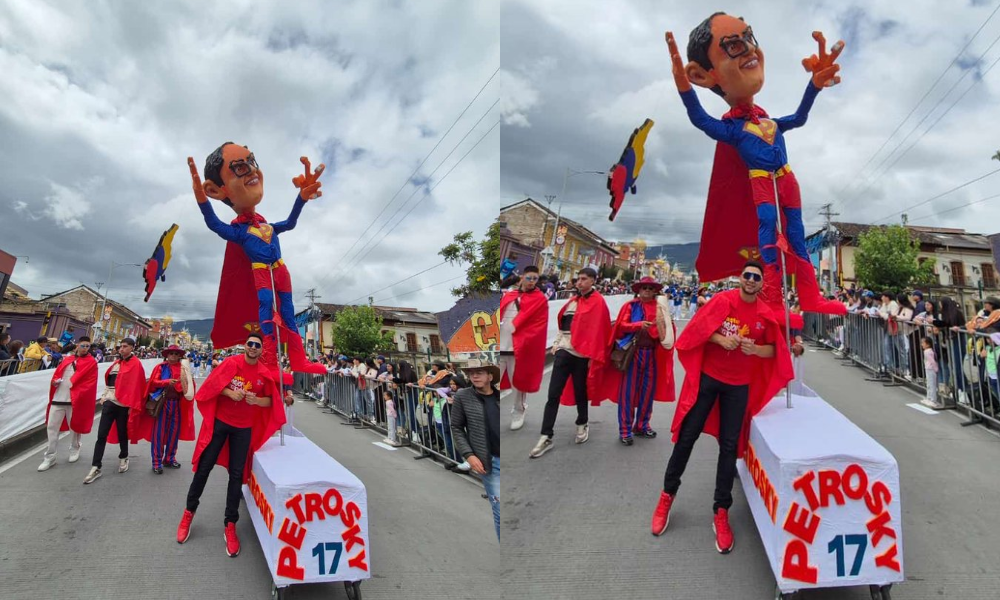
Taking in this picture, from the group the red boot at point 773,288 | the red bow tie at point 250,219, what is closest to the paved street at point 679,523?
the red boot at point 773,288

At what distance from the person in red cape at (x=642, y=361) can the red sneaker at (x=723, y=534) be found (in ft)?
7.09

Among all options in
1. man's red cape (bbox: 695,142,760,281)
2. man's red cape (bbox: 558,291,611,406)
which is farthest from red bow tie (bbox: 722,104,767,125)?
man's red cape (bbox: 558,291,611,406)

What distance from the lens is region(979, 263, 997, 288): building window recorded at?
145ft

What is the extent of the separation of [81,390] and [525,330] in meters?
5.90

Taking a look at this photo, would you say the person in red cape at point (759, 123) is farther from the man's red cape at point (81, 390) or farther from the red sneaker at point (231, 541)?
the man's red cape at point (81, 390)

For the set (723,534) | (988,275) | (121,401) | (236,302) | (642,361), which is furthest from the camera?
(988,275)

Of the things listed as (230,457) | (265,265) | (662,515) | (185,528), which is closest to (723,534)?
(662,515)

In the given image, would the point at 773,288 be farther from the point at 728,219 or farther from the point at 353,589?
the point at 353,589

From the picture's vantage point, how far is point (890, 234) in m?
36.5

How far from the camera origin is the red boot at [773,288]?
4789 millimetres

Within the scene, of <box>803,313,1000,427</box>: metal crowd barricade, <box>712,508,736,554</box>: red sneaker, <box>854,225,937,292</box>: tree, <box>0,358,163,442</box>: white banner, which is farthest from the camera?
<box>854,225,937,292</box>: tree

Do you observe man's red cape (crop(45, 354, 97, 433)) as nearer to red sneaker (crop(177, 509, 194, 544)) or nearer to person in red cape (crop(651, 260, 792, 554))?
red sneaker (crop(177, 509, 194, 544))

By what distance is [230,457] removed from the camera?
4.91 m

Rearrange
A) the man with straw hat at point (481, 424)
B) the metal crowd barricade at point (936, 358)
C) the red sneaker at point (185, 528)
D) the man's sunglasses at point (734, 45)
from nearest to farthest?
the man with straw hat at point (481, 424), the man's sunglasses at point (734, 45), the red sneaker at point (185, 528), the metal crowd barricade at point (936, 358)
